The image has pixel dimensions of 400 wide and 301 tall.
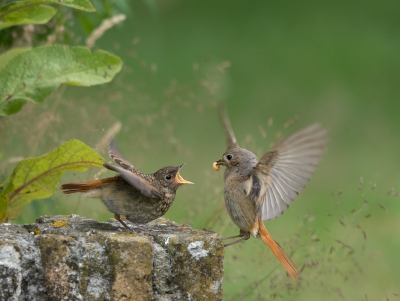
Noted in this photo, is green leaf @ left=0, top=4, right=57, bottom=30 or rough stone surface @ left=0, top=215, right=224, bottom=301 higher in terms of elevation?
green leaf @ left=0, top=4, right=57, bottom=30

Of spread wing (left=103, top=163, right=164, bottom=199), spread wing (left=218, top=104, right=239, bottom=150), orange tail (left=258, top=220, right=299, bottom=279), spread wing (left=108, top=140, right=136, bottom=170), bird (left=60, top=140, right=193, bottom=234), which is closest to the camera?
spread wing (left=103, top=163, right=164, bottom=199)

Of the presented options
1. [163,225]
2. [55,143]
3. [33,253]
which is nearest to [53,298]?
[33,253]

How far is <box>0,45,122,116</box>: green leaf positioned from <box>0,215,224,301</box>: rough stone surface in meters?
0.93

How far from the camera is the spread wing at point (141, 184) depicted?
2.18 meters

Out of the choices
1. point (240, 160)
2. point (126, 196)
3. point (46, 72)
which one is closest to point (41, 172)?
point (46, 72)

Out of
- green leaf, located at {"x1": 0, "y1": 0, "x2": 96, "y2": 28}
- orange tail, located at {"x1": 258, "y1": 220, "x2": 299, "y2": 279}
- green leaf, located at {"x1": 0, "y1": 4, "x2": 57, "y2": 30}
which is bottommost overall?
orange tail, located at {"x1": 258, "y1": 220, "x2": 299, "y2": 279}

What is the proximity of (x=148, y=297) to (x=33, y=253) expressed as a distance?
0.52 meters

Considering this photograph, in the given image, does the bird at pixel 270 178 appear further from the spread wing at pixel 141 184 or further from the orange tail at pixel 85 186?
the orange tail at pixel 85 186

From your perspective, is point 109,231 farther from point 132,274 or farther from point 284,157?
point 284,157

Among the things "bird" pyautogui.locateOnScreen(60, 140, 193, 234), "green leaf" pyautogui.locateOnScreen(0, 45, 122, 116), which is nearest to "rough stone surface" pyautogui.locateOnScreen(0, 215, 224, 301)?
"bird" pyautogui.locateOnScreen(60, 140, 193, 234)

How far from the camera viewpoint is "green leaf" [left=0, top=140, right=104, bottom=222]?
8.87ft

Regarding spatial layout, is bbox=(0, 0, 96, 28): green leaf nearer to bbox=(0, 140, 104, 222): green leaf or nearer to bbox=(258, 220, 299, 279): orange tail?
bbox=(0, 140, 104, 222): green leaf

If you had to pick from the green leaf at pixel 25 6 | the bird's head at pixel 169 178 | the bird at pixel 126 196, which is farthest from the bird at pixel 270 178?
the green leaf at pixel 25 6

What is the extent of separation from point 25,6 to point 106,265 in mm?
1718
